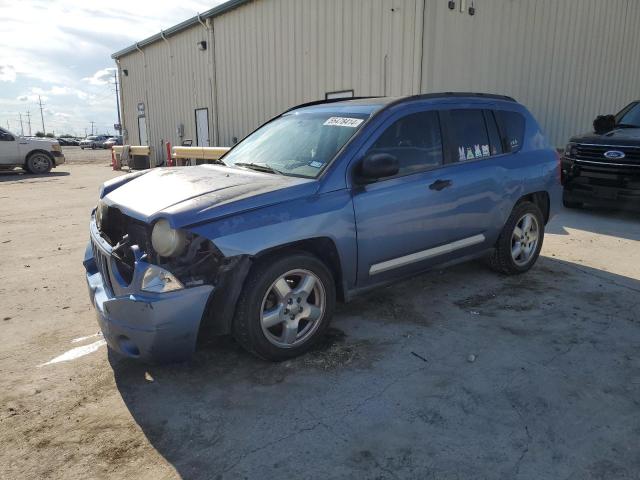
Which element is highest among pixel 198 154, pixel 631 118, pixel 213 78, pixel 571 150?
pixel 213 78

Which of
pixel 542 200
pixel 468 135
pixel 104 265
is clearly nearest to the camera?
pixel 104 265

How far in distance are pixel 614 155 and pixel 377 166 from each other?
621cm

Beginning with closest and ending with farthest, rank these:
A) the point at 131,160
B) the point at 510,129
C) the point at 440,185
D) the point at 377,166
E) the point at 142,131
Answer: the point at 377,166
the point at 440,185
the point at 510,129
the point at 131,160
the point at 142,131

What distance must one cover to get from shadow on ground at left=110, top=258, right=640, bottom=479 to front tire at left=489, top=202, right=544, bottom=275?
0.73 m

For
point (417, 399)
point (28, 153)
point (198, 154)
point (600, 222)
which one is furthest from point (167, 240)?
point (28, 153)

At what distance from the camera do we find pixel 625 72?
579 inches

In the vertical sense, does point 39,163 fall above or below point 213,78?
below

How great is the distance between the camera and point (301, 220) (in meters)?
3.07

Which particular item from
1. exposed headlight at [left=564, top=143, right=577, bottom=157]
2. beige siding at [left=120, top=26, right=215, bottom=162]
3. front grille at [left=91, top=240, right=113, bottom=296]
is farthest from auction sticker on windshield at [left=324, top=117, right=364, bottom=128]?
beige siding at [left=120, top=26, right=215, bottom=162]

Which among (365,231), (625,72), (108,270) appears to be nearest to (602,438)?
(365,231)

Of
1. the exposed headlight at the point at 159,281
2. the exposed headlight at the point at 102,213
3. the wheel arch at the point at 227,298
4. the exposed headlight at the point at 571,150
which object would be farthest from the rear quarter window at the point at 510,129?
the exposed headlight at the point at 571,150

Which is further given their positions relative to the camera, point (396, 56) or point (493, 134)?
point (396, 56)

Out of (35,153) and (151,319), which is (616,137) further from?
(35,153)

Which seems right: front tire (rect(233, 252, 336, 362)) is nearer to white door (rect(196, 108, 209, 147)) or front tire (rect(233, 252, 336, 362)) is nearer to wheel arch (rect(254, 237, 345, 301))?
wheel arch (rect(254, 237, 345, 301))
